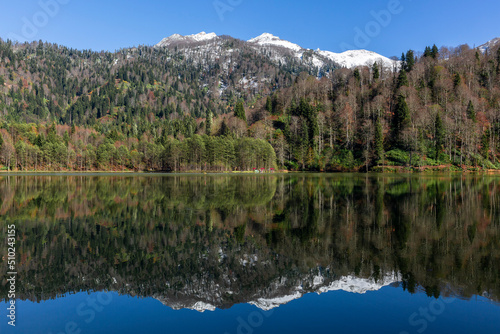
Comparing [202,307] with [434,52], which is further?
[434,52]

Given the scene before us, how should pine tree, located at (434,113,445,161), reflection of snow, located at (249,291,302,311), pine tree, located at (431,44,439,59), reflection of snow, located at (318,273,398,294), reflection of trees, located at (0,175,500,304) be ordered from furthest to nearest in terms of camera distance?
1. pine tree, located at (431,44,439,59)
2. pine tree, located at (434,113,445,161)
3. reflection of trees, located at (0,175,500,304)
4. reflection of snow, located at (318,273,398,294)
5. reflection of snow, located at (249,291,302,311)

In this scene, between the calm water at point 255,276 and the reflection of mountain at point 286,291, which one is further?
the reflection of mountain at point 286,291

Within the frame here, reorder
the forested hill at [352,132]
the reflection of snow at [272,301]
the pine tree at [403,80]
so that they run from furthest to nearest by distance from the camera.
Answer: the pine tree at [403,80], the forested hill at [352,132], the reflection of snow at [272,301]

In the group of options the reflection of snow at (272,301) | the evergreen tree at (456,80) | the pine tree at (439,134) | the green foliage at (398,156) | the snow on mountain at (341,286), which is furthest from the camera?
the evergreen tree at (456,80)

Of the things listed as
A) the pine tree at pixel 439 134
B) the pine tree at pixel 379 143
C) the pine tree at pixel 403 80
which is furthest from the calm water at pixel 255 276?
the pine tree at pixel 403 80

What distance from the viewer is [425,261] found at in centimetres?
1294

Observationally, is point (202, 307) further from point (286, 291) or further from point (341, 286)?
point (341, 286)

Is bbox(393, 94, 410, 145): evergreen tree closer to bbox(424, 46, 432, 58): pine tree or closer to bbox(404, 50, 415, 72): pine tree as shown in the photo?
bbox(404, 50, 415, 72): pine tree

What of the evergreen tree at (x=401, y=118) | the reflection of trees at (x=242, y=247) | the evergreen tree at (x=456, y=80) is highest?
the evergreen tree at (x=456, y=80)

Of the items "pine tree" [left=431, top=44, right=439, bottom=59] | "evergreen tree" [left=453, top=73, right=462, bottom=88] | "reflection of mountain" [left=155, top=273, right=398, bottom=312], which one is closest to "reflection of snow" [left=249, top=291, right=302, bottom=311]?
"reflection of mountain" [left=155, top=273, right=398, bottom=312]

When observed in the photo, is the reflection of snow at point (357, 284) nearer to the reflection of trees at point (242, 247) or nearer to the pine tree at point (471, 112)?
the reflection of trees at point (242, 247)

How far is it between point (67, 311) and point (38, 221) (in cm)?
1405

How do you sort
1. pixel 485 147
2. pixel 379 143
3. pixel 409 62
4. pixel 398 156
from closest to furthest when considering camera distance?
pixel 485 147 < pixel 398 156 < pixel 379 143 < pixel 409 62

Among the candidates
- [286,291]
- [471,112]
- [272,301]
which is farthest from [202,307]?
[471,112]
